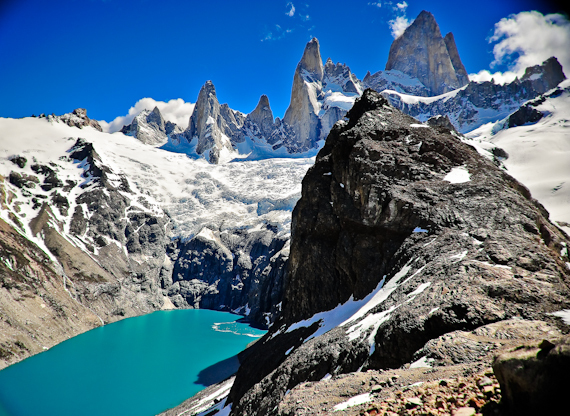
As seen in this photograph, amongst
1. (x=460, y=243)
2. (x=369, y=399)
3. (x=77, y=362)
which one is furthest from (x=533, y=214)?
(x=77, y=362)

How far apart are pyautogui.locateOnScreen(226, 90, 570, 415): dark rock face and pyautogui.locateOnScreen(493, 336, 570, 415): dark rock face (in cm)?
505

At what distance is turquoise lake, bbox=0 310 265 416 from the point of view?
5306cm

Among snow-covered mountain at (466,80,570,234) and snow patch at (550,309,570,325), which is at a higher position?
snow-covered mountain at (466,80,570,234)

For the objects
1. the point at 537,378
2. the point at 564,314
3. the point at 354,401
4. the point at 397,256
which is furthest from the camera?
the point at 397,256

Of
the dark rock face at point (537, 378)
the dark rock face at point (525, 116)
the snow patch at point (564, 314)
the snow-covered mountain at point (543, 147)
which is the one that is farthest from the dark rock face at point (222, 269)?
the dark rock face at point (525, 116)

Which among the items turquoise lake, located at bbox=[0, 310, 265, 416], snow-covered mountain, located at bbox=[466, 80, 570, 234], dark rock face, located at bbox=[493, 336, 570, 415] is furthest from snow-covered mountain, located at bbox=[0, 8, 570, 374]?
dark rock face, located at bbox=[493, 336, 570, 415]

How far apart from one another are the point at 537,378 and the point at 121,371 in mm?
81398

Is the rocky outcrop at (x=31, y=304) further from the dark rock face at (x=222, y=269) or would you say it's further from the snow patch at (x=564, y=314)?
the snow patch at (x=564, y=314)

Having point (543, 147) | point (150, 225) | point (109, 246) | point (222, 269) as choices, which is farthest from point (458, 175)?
point (150, 225)

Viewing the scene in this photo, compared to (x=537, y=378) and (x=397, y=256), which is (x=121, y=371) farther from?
(x=537, y=378)

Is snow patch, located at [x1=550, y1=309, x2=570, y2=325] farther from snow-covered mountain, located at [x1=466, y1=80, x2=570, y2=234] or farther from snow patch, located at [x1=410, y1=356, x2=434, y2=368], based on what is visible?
snow-covered mountain, located at [x1=466, y1=80, x2=570, y2=234]

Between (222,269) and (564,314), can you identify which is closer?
(564,314)

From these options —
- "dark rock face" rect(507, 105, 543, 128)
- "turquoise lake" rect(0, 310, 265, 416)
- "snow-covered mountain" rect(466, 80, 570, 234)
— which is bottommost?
"turquoise lake" rect(0, 310, 265, 416)

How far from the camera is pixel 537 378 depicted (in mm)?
4820
